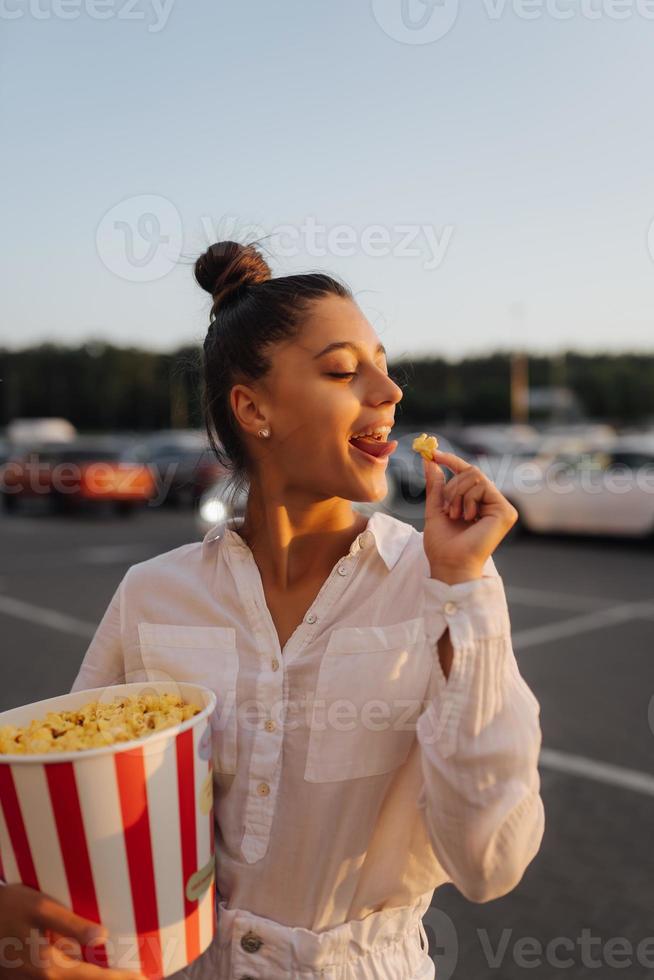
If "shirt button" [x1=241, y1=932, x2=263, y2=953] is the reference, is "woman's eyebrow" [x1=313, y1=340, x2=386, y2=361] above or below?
above

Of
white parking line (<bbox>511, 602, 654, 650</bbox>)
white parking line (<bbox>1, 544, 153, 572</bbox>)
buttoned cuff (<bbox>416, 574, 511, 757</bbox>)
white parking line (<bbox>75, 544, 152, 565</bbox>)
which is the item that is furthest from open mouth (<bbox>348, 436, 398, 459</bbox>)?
white parking line (<bbox>75, 544, 152, 565</bbox>)

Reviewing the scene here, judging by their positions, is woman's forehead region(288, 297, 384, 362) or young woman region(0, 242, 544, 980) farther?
woman's forehead region(288, 297, 384, 362)

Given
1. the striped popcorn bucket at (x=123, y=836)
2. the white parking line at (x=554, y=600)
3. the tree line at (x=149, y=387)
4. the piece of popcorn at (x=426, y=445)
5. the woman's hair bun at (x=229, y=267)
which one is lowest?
the tree line at (x=149, y=387)

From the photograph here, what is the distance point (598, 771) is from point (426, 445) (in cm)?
353

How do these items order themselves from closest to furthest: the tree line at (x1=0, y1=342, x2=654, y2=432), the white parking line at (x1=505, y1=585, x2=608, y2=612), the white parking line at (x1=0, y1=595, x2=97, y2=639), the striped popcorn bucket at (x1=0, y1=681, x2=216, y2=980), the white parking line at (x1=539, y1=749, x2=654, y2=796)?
1. the striped popcorn bucket at (x1=0, y1=681, x2=216, y2=980)
2. the white parking line at (x1=539, y1=749, x2=654, y2=796)
3. the white parking line at (x1=0, y1=595, x2=97, y2=639)
4. the white parking line at (x1=505, y1=585, x2=608, y2=612)
5. the tree line at (x1=0, y1=342, x2=654, y2=432)

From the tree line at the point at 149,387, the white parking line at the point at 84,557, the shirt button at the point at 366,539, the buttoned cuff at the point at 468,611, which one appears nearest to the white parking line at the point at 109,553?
the white parking line at the point at 84,557

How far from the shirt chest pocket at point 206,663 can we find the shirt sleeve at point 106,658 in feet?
0.20

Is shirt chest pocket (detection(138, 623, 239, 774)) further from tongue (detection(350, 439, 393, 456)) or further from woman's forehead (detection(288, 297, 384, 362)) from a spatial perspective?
woman's forehead (detection(288, 297, 384, 362))

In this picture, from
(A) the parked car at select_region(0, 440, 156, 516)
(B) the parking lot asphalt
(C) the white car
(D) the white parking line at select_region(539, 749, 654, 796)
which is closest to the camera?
(B) the parking lot asphalt

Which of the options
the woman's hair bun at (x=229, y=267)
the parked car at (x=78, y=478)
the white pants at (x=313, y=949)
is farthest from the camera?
the parked car at (x=78, y=478)

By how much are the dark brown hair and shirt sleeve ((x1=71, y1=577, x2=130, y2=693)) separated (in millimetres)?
355

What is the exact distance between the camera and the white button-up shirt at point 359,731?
127 cm

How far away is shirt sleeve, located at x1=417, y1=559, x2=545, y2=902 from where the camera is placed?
4.11 feet

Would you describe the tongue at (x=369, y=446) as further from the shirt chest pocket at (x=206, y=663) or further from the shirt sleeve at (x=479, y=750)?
the shirt chest pocket at (x=206, y=663)
